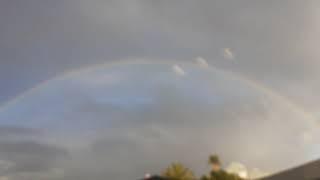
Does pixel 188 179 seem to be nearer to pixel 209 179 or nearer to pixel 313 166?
pixel 209 179

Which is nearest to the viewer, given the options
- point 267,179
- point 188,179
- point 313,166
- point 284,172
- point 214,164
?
point 313,166

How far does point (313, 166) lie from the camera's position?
44.9 metres

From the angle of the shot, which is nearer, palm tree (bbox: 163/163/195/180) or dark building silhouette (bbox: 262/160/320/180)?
dark building silhouette (bbox: 262/160/320/180)

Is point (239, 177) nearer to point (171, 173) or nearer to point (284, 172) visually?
point (171, 173)

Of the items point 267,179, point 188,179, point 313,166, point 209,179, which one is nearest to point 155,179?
point 267,179

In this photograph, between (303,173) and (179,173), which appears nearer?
(303,173)

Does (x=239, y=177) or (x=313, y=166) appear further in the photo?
(x=239, y=177)

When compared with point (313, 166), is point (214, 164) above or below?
above

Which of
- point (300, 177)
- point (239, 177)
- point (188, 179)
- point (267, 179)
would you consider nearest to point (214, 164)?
point (188, 179)

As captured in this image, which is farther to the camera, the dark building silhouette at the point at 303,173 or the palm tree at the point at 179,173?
the palm tree at the point at 179,173

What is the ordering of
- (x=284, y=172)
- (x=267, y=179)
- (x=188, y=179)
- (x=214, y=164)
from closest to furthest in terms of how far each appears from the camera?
(x=284, y=172) → (x=267, y=179) → (x=188, y=179) → (x=214, y=164)

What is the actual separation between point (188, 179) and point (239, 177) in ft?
45.3

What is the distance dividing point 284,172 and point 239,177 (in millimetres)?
34076

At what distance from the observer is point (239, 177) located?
277 feet
